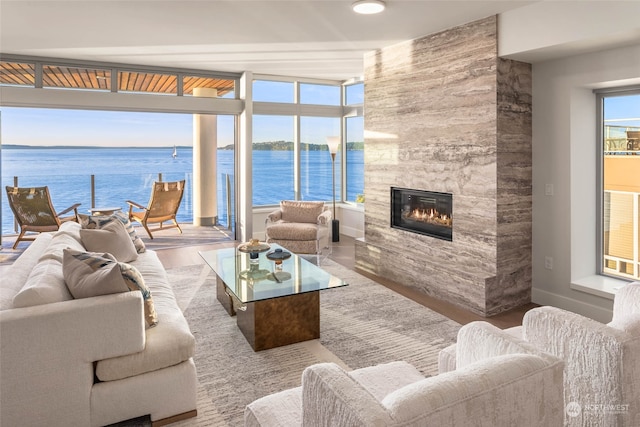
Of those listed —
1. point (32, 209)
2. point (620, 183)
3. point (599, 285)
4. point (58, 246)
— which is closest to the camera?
point (58, 246)

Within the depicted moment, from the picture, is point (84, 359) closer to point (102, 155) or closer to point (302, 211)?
point (302, 211)

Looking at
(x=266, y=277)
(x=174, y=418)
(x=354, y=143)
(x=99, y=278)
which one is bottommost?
(x=174, y=418)

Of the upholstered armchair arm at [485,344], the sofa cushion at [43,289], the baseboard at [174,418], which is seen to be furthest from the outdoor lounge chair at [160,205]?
the upholstered armchair arm at [485,344]

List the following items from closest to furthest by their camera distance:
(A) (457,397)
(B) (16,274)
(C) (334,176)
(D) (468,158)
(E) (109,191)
A: (A) (457,397)
(B) (16,274)
(D) (468,158)
(E) (109,191)
(C) (334,176)

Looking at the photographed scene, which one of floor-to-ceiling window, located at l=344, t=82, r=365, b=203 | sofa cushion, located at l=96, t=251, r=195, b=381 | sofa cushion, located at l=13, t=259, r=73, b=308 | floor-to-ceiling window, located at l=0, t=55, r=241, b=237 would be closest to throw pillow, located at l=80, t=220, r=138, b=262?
sofa cushion, located at l=13, t=259, r=73, b=308

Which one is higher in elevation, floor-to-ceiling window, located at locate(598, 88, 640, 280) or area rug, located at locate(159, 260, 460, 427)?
floor-to-ceiling window, located at locate(598, 88, 640, 280)

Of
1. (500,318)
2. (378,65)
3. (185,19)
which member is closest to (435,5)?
(378,65)

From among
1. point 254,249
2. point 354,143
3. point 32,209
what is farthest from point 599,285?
point 32,209

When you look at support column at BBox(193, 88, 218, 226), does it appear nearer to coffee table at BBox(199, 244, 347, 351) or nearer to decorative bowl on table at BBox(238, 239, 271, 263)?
decorative bowl on table at BBox(238, 239, 271, 263)

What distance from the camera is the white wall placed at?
3.70 meters

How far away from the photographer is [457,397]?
110 cm

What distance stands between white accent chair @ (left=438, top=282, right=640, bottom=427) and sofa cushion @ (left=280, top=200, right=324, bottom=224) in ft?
14.6

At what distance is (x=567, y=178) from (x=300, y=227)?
3129mm

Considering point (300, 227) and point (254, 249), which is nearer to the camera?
point (254, 249)
